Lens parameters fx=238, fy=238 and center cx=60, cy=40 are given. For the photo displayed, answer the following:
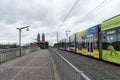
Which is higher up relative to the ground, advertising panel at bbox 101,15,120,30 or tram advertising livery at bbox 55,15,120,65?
advertising panel at bbox 101,15,120,30

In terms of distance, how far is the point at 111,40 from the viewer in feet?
59.9

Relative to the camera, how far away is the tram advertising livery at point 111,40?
16672 mm

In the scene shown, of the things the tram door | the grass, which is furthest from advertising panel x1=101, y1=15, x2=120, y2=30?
the tram door

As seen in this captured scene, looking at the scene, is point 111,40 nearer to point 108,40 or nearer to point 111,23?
point 108,40

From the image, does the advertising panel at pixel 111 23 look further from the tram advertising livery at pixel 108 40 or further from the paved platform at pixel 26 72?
the paved platform at pixel 26 72

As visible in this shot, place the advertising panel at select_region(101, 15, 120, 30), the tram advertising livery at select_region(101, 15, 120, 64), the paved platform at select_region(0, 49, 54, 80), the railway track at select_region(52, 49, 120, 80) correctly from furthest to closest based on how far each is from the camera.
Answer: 1. the tram advertising livery at select_region(101, 15, 120, 64)
2. the advertising panel at select_region(101, 15, 120, 30)
3. the paved platform at select_region(0, 49, 54, 80)
4. the railway track at select_region(52, 49, 120, 80)

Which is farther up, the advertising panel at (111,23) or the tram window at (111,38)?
the advertising panel at (111,23)

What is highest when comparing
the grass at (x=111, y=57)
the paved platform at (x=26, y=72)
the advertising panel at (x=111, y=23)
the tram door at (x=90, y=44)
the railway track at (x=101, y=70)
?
the advertising panel at (x=111, y=23)

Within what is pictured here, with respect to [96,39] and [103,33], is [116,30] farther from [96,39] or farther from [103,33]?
[96,39]

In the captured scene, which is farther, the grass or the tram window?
the tram window

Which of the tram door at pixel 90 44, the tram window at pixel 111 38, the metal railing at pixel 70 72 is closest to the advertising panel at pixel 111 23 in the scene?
the tram window at pixel 111 38

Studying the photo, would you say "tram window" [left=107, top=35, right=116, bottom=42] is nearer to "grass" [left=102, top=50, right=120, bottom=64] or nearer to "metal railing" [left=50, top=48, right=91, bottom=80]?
"grass" [left=102, top=50, right=120, bottom=64]

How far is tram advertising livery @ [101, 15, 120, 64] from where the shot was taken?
54.7ft

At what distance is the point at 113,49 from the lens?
17672 millimetres
